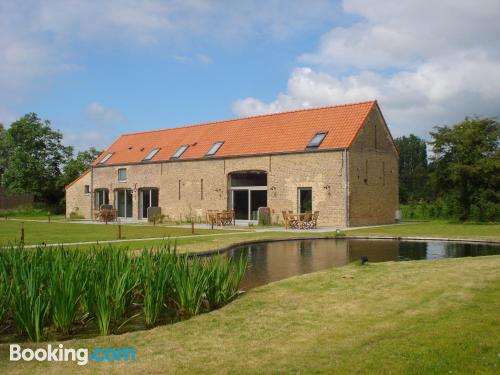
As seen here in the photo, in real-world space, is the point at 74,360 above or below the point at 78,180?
below

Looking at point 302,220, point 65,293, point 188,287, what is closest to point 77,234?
point 302,220

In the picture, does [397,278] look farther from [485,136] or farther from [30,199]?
[30,199]

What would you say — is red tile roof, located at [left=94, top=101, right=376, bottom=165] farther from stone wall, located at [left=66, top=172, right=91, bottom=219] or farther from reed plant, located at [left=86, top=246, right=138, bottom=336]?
reed plant, located at [left=86, top=246, right=138, bottom=336]

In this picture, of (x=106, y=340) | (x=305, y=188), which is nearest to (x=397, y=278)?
(x=106, y=340)

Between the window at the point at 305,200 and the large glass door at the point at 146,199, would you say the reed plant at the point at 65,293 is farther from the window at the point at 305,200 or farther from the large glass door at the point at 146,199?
the large glass door at the point at 146,199

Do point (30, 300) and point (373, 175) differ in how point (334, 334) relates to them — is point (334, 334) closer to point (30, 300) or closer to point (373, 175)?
point (30, 300)

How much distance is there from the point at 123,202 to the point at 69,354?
30.3m

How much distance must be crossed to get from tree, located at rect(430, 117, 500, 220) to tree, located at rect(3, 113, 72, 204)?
32.3 m

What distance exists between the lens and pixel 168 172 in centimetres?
3125

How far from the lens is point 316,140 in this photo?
82.1 feet

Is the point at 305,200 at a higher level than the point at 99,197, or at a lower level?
lower

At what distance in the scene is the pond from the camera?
10.7 meters

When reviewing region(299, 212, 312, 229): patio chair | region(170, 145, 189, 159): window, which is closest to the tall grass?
region(299, 212, 312, 229): patio chair

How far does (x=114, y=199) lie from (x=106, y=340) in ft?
99.7
